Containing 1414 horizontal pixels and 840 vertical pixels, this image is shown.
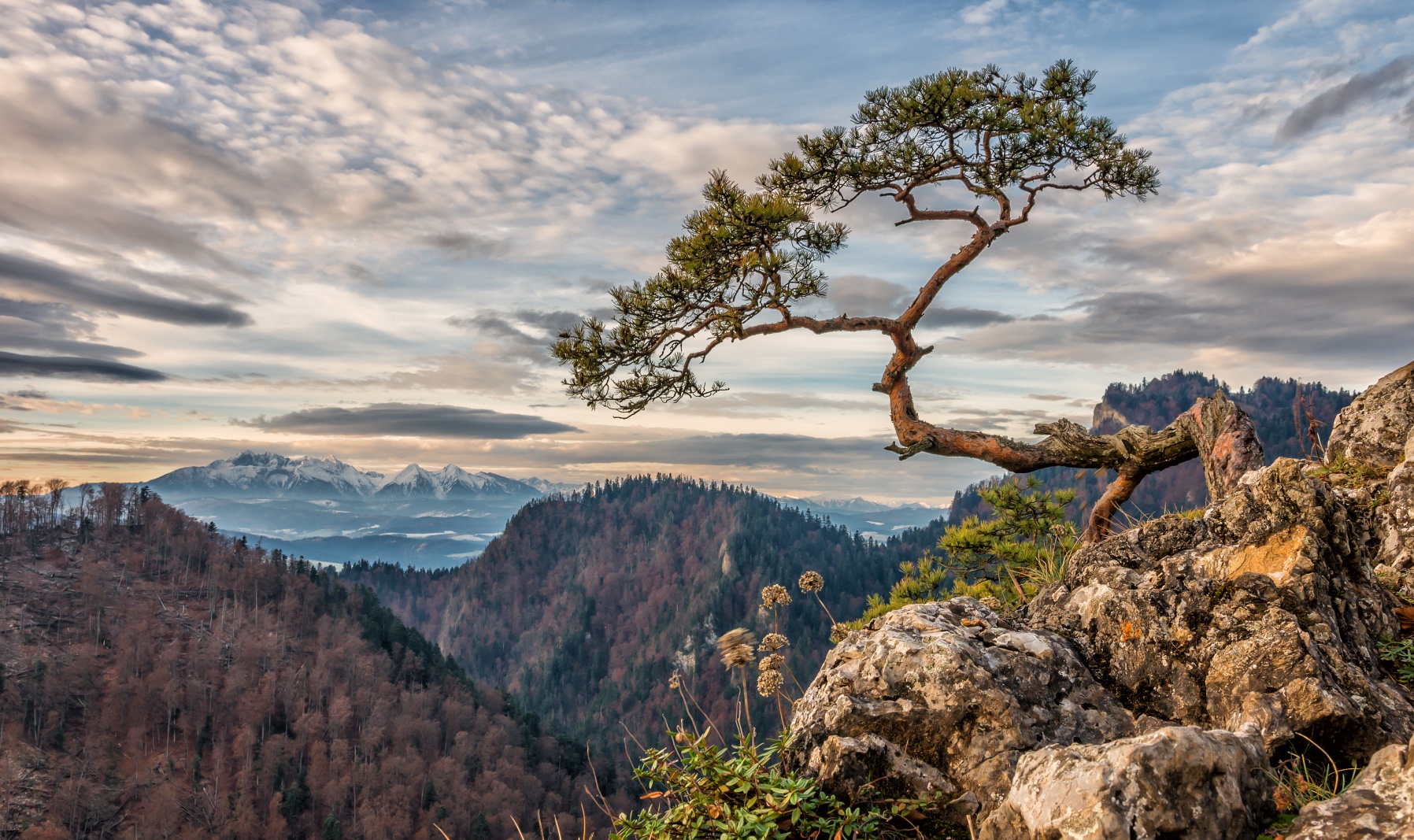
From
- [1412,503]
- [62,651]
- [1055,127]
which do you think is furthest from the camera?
[62,651]

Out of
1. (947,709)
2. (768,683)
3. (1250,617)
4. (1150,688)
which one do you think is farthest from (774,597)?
(1250,617)

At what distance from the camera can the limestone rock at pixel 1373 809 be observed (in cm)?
241

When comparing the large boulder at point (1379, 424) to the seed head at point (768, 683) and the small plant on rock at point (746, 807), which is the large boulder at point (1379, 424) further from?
the small plant on rock at point (746, 807)

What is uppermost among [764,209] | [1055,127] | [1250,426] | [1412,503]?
[1055,127]

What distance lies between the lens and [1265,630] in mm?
4043

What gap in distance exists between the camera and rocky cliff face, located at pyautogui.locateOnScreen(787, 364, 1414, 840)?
281 cm

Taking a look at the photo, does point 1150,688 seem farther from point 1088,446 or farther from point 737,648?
point 1088,446

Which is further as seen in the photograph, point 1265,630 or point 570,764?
point 570,764

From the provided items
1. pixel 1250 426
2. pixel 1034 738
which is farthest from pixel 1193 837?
pixel 1250 426

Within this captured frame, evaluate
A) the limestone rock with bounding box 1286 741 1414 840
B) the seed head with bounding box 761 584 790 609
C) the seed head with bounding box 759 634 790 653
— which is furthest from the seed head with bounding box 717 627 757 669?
the limestone rock with bounding box 1286 741 1414 840

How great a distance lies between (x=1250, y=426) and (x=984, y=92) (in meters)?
5.59

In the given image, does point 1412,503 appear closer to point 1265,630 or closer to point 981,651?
point 1265,630

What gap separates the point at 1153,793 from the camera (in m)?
2.73

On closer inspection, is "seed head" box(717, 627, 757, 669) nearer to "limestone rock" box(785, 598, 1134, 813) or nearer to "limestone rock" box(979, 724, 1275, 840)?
"limestone rock" box(785, 598, 1134, 813)
